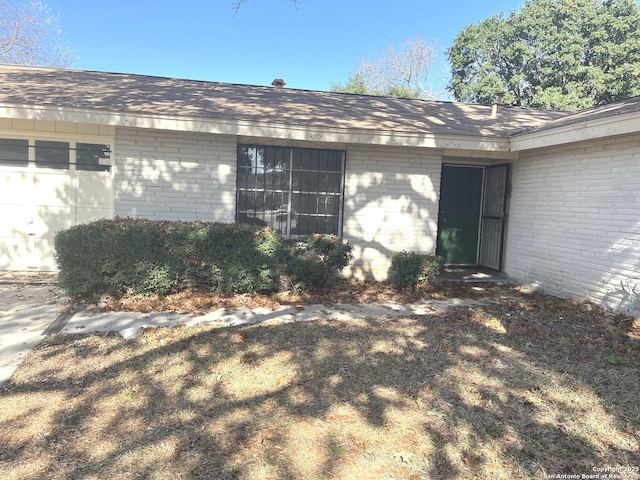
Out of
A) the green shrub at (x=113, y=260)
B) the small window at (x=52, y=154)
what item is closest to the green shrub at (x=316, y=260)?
the green shrub at (x=113, y=260)

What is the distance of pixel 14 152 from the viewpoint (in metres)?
Result: 7.61

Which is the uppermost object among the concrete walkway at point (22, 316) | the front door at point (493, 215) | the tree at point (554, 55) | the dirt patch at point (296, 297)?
the tree at point (554, 55)

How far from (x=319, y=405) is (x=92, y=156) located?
6.62 metres

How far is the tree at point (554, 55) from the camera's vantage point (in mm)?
21891

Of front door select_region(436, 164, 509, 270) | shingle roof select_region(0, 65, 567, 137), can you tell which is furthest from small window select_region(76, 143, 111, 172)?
front door select_region(436, 164, 509, 270)

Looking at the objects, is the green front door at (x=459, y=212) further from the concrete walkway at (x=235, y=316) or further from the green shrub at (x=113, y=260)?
the green shrub at (x=113, y=260)

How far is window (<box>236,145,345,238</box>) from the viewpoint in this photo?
784 cm

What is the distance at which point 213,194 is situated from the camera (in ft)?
24.9

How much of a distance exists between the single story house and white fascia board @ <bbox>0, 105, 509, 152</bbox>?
0.06 ft

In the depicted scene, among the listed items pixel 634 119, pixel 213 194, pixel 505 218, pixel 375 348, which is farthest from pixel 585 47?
pixel 375 348

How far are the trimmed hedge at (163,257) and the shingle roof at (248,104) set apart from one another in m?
1.99

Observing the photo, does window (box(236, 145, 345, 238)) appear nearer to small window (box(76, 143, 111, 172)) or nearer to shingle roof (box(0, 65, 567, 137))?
shingle roof (box(0, 65, 567, 137))

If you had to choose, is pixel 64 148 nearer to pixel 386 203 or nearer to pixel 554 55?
pixel 386 203

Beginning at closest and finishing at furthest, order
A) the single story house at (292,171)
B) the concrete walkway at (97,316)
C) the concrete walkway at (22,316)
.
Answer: the concrete walkway at (22,316)
the concrete walkway at (97,316)
the single story house at (292,171)
